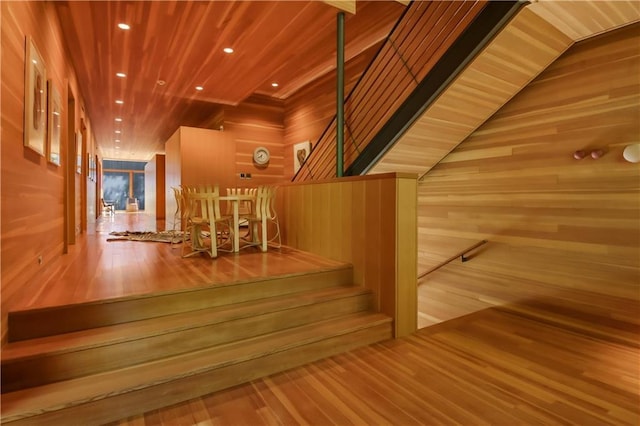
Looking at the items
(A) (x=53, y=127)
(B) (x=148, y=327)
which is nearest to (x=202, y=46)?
(A) (x=53, y=127)

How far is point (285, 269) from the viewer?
10.3 ft

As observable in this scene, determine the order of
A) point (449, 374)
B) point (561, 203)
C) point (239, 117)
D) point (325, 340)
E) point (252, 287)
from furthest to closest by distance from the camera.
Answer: point (239, 117), point (561, 203), point (252, 287), point (325, 340), point (449, 374)

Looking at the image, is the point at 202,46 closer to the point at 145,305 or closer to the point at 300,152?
the point at 300,152

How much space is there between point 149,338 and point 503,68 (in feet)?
13.1

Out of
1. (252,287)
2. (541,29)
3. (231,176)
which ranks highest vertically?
(541,29)

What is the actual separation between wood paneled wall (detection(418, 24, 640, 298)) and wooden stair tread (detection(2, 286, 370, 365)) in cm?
252

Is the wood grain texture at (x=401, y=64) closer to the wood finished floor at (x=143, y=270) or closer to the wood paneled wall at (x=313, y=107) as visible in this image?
the wood paneled wall at (x=313, y=107)

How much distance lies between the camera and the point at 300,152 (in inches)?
293

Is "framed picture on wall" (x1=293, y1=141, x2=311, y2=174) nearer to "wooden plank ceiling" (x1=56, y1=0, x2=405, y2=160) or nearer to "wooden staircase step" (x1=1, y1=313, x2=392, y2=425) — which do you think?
"wooden plank ceiling" (x1=56, y1=0, x2=405, y2=160)

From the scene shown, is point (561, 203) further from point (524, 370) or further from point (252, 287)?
point (252, 287)

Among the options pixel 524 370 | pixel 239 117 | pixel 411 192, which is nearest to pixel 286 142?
pixel 239 117

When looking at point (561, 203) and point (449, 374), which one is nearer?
point (449, 374)

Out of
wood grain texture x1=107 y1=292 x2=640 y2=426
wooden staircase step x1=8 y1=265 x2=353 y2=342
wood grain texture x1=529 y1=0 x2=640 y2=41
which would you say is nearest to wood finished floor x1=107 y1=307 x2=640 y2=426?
wood grain texture x1=107 y1=292 x2=640 y2=426

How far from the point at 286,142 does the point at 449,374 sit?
6694 mm
